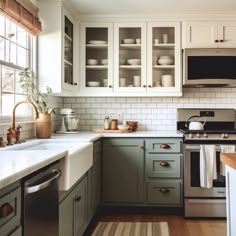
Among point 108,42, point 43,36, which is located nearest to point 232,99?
point 108,42

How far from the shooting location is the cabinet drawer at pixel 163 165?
3846 millimetres

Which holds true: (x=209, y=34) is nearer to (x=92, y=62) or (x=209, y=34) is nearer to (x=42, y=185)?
(x=92, y=62)

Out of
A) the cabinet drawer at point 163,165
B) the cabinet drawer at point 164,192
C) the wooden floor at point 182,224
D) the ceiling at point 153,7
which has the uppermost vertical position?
the ceiling at point 153,7

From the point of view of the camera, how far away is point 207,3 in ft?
12.5

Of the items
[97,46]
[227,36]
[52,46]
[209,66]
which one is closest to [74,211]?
[52,46]

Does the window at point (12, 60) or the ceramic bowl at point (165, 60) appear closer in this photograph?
the window at point (12, 60)

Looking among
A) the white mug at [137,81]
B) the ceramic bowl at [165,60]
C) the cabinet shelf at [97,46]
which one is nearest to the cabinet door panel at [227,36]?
the ceramic bowl at [165,60]

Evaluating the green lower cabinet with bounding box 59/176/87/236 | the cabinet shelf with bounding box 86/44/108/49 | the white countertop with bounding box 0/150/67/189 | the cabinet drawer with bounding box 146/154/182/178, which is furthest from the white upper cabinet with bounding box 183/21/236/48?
the white countertop with bounding box 0/150/67/189

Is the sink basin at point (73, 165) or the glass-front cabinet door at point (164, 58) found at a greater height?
the glass-front cabinet door at point (164, 58)

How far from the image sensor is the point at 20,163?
5.64ft

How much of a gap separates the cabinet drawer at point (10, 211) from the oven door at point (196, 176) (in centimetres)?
250

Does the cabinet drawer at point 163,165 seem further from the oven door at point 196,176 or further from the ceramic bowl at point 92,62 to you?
the ceramic bowl at point 92,62

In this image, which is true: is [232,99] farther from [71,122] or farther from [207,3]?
[71,122]

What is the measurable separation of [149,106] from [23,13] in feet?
6.54
